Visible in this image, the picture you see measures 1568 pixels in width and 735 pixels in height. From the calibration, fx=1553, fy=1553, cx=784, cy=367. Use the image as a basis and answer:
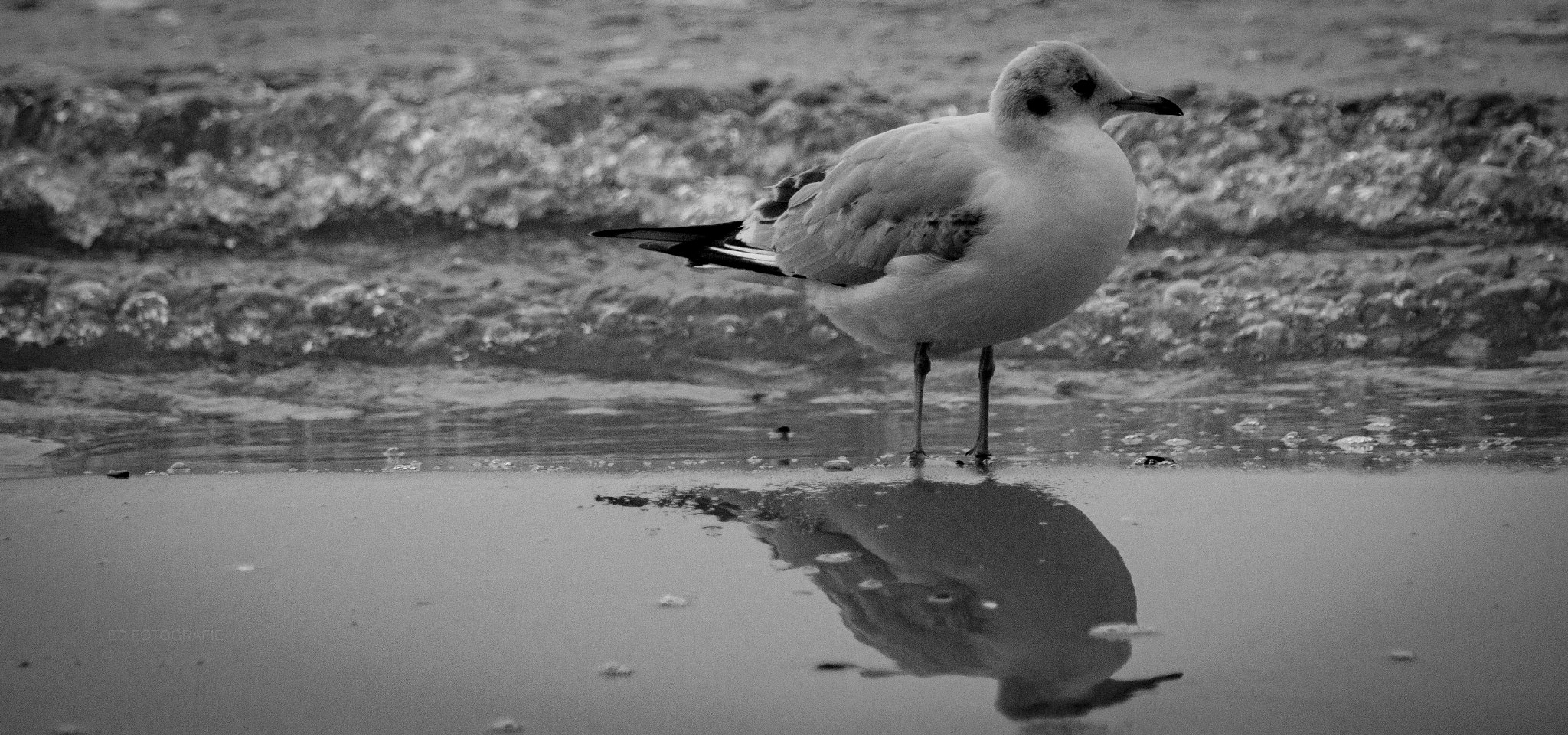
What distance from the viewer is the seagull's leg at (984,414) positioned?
3988 millimetres

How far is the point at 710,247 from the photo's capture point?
4500 mm

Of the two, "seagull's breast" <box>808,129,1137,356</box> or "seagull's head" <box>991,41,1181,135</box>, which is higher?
"seagull's head" <box>991,41,1181,135</box>

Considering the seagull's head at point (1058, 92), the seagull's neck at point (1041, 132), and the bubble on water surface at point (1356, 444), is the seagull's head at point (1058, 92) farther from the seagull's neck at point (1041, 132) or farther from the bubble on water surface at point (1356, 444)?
the bubble on water surface at point (1356, 444)

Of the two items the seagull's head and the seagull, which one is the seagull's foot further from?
the seagull's head

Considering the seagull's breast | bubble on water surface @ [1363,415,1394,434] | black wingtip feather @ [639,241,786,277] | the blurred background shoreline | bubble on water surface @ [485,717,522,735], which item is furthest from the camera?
the blurred background shoreline

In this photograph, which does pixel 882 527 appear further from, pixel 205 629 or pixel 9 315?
pixel 9 315

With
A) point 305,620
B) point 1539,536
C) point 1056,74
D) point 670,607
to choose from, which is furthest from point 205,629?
point 1539,536

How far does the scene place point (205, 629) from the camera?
2781 millimetres

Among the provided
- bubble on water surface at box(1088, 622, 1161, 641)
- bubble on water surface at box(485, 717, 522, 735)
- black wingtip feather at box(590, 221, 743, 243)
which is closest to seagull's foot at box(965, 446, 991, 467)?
black wingtip feather at box(590, 221, 743, 243)

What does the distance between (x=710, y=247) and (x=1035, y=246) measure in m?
1.15

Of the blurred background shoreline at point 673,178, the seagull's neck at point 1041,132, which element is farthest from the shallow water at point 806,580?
the blurred background shoreline at point 673,178

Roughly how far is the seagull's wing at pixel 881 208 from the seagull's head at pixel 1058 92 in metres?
0.15

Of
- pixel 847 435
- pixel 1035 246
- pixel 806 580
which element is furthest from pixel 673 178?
pixel 806 580

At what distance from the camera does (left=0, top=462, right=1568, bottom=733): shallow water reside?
7.86ft
